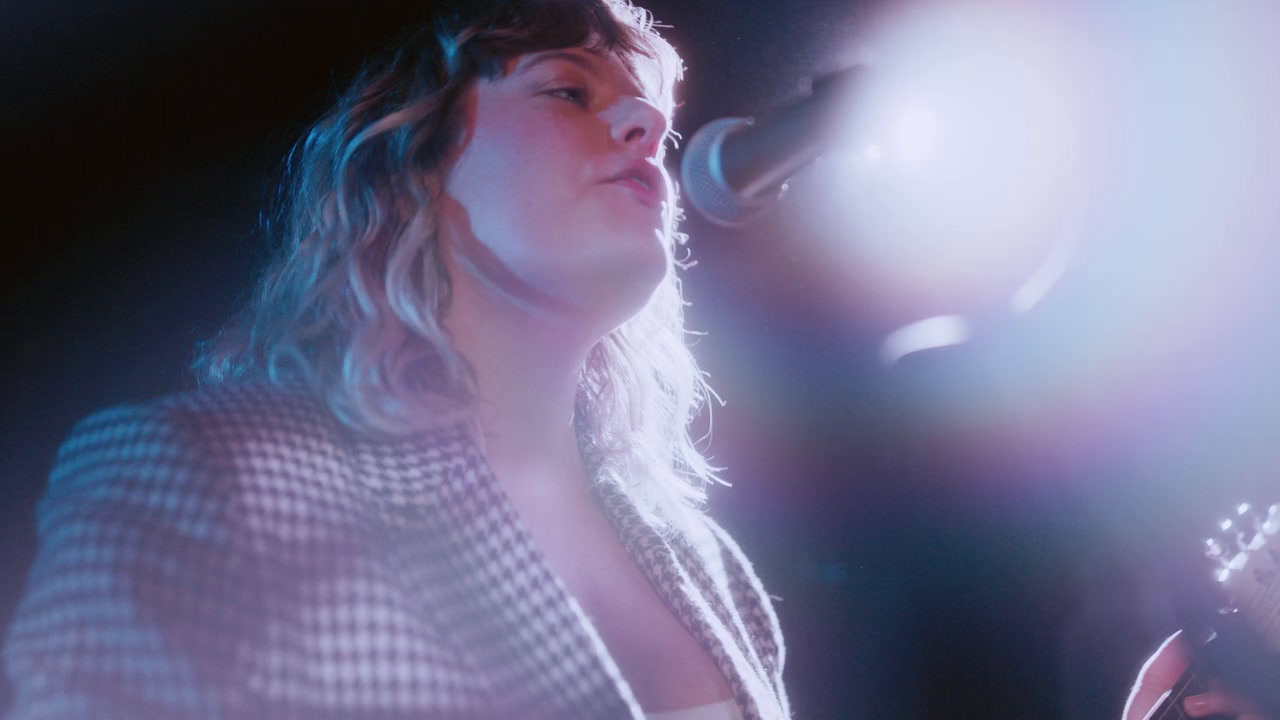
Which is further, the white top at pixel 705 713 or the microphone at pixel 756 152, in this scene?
the microphone at pixel 756 152

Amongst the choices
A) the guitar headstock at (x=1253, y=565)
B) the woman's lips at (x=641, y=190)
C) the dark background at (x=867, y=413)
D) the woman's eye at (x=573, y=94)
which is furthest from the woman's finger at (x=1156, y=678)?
the woman's eye at (x=573, y=94)

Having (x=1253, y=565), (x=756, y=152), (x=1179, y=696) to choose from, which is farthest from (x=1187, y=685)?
(x=756, y=152)

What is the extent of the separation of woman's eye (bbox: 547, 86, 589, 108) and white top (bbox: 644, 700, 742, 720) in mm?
932

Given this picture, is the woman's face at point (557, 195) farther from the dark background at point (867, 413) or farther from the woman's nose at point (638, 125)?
the dark background at point (867, 413)

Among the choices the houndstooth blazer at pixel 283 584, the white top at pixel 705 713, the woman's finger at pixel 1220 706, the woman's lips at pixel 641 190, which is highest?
the woman's lips at pixel 641 190

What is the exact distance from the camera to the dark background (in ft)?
4.17

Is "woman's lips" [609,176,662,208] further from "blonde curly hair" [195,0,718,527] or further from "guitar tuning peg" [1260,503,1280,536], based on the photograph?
"guitar tuning peg" [1260,503,1280,536]

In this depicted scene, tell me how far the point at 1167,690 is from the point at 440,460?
1.43m

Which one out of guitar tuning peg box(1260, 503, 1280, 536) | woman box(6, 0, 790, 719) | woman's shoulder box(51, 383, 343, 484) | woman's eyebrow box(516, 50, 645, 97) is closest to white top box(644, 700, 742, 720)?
woman box(6, 0, 790, 719)

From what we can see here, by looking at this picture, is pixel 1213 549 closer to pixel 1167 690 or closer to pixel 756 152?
pixel 1167 690

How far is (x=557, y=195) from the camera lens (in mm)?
1089

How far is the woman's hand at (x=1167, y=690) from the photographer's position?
1.33 meters

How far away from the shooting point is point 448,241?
45.9 inches

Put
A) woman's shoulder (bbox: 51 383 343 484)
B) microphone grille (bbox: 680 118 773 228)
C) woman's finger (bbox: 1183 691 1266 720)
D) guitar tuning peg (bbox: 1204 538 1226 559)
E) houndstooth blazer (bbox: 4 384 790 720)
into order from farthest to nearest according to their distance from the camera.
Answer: microphone grille (bbox: 680 118 773 228) < guitar tuning peg (bbox: 1204 538 1226 559) < woman's finger (bbox: 1183 691 1266 720) < woman's shoulder (bbox: 51 383 343 484) < houndstooth blazer (bbox: 4 384 790 720)
